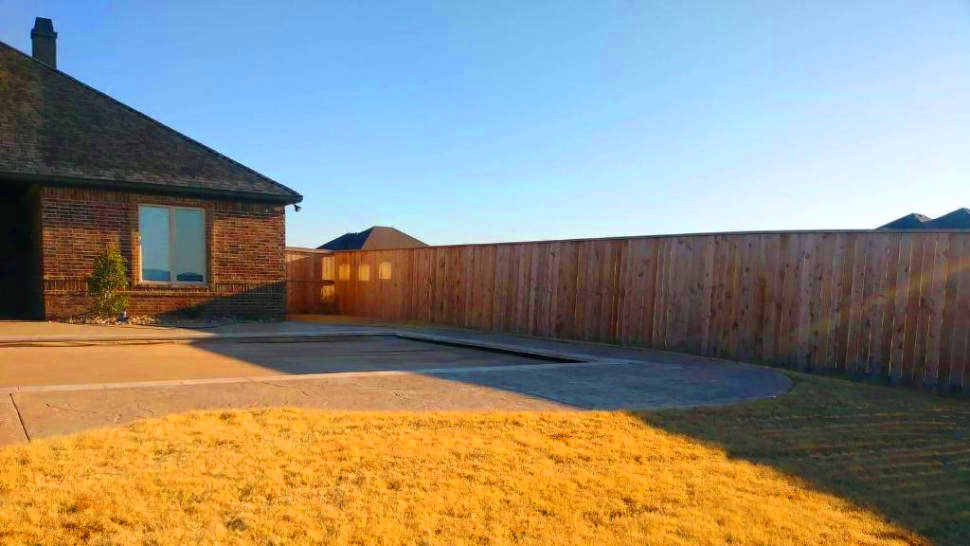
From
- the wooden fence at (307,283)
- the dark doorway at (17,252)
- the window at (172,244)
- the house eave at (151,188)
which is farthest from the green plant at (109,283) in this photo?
the wooden fence at (307,283)

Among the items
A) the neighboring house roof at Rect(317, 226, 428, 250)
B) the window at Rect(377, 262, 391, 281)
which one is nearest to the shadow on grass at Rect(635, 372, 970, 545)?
the window at Rect(377, 262, 391, 281)

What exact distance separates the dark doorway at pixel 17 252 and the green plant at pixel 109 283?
2.08m

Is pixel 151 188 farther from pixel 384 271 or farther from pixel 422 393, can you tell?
pixel 422 393

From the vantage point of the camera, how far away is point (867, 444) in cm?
455

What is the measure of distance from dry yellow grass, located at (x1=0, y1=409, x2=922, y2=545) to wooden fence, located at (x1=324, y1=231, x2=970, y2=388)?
4623mm

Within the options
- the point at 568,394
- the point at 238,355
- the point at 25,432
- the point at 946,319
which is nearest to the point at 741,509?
the point at 568,394

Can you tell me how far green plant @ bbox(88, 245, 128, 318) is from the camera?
11727 millimetres

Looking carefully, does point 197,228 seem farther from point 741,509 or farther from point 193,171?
point 741,509

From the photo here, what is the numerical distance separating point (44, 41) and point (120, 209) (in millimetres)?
6545

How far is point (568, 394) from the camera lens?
5.93 meters

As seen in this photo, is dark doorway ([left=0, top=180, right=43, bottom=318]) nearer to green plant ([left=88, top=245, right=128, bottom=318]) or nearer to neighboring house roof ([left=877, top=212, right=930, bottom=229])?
green plant ([left=88, top=245, right=128, bottom=318])

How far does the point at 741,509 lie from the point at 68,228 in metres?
13.2

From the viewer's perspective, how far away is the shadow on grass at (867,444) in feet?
11.3

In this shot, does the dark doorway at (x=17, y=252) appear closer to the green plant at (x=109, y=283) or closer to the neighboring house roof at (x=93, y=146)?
the neighboring house roof at (x=93, y=146)
